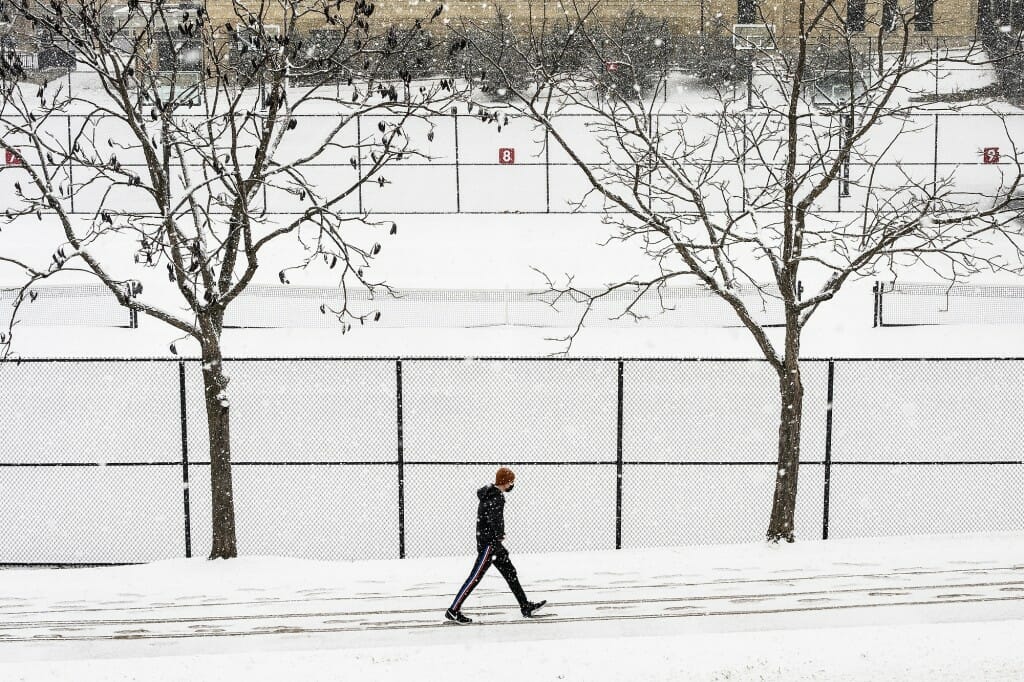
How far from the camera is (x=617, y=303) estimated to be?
69.4 ft

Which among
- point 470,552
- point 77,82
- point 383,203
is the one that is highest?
point 77,82

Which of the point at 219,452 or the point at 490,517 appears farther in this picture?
the point at 219,452

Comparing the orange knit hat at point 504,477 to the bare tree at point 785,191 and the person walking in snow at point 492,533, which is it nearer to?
the person walking in snow at point 492,533

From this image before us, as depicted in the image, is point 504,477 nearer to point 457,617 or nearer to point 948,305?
point 457,617

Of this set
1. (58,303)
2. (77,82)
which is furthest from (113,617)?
(77,82)

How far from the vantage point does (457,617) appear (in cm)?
814

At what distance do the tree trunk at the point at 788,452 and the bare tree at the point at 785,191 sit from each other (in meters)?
0.01

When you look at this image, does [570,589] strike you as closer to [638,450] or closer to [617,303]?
[638,450]

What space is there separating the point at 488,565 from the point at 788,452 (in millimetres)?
3615

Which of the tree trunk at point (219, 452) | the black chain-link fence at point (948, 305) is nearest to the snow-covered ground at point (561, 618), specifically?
the tree trunk at point (219, 452)

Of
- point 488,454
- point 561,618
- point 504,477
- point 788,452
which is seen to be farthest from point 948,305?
point 504,477

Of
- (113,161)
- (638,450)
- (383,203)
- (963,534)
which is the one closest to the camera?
(113,161)

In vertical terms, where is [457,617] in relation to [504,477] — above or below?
below

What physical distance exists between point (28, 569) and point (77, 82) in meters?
36.7
